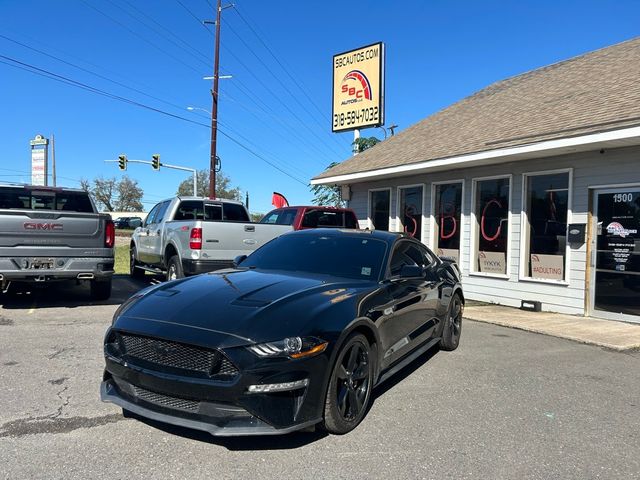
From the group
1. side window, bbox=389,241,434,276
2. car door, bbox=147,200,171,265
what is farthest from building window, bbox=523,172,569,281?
car door, bbox=147,200,171,265

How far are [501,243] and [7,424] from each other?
974 centimetres

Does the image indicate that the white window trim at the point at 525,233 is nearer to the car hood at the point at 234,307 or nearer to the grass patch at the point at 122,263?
the car hood at the point at 234,307

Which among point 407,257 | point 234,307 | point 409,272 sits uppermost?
point 407,257

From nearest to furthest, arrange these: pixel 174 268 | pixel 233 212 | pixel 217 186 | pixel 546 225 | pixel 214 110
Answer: pixel 174 268 → pixel 546 225 → pixel 233 212 → pixel 214 110 → pixel 217 186

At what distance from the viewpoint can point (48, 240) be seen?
7652mm

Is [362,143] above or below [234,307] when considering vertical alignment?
above

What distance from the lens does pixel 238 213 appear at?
456 inches

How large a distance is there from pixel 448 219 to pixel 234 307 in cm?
962

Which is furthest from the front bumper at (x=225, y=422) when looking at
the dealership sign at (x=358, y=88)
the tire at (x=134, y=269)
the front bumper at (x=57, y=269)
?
the dealership sign at (x=358, y=88)

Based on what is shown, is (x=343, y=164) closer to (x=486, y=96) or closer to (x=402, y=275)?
(x=486, y=96)

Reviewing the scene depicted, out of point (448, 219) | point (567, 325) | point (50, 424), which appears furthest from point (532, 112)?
point (50, 424)

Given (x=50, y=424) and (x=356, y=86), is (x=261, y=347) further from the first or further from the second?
(x=356, y=86)

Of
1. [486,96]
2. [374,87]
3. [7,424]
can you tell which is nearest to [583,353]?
[7,424]

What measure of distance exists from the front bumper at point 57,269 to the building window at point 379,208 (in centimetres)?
812
